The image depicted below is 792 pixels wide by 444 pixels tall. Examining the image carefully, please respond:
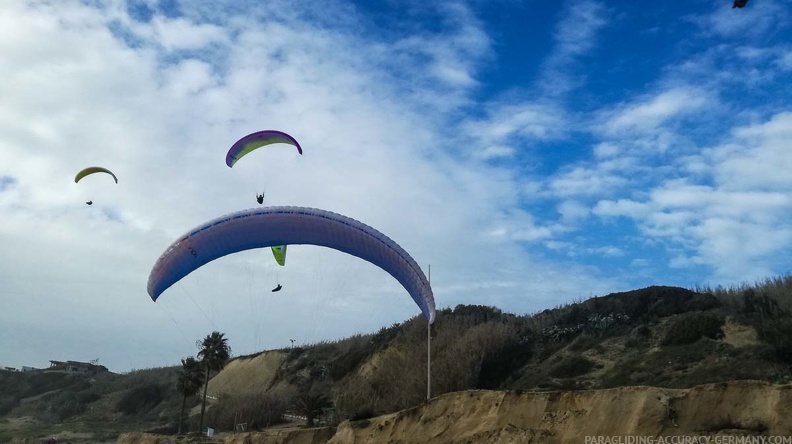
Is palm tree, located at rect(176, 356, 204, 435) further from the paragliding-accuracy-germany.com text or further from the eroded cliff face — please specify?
the paragliding-accuracy-germany.com text

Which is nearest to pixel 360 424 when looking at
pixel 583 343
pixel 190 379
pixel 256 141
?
pixel 256 141

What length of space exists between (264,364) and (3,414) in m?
36.0

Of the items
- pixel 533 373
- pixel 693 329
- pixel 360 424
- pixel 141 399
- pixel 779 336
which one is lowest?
pixel 360 424

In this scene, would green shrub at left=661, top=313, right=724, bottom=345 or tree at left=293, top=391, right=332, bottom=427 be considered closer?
green shrub at left=661, top=313, right=724, bottom=345

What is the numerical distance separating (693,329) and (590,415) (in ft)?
55.4

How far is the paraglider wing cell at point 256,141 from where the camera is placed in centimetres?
2161

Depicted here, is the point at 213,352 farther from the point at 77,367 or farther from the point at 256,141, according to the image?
the point at 77,367

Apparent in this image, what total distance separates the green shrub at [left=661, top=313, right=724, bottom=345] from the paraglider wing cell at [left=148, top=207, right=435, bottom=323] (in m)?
14.3

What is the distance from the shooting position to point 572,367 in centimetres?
3050

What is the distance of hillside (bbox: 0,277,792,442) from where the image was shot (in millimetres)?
15328

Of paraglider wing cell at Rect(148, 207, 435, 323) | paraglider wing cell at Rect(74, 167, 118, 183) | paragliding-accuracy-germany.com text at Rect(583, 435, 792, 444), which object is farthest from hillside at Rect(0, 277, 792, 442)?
paraglider wing cell at Rect(74, 167, 118, 183)

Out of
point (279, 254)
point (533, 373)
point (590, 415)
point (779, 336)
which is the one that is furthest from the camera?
point (533, 373)

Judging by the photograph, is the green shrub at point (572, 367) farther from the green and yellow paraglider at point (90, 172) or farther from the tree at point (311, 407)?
the green and yellow paraglider at point (90, 172)

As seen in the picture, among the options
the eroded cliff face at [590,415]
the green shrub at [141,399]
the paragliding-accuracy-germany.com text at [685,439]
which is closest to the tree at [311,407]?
the eroded cliff face at [590,415]
